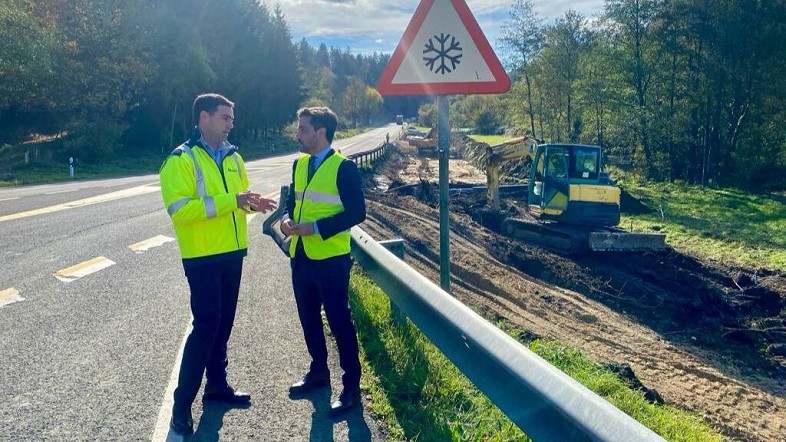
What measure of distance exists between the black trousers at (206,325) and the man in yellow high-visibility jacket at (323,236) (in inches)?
17.8

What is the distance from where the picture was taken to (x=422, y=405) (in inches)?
143

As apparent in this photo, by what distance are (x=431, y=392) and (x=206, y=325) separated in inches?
57.4

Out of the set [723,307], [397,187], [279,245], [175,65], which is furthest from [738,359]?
[175,65]

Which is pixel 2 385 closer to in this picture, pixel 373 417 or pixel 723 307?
pixel 373 417

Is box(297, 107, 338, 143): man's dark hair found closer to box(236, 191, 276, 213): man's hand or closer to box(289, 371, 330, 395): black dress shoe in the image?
box(236, 191, 276, 213): man's hand

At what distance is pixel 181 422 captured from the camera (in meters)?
3.38

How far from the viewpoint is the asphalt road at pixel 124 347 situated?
3.43 m

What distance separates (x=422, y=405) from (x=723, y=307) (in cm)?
931

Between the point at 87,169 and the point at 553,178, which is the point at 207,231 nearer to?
the point at 553,178

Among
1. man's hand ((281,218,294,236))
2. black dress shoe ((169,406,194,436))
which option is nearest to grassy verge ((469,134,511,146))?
man's hand ((281,218,294,236))

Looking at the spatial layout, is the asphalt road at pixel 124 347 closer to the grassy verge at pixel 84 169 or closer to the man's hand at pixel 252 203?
the man's hand at pixel 252 203

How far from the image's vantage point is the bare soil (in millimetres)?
7160

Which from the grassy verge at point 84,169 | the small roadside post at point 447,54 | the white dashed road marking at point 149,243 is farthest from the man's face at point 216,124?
the grassy verge at point 84,169

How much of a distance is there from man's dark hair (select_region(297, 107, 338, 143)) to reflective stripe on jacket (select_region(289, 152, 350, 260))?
0.17 metres
